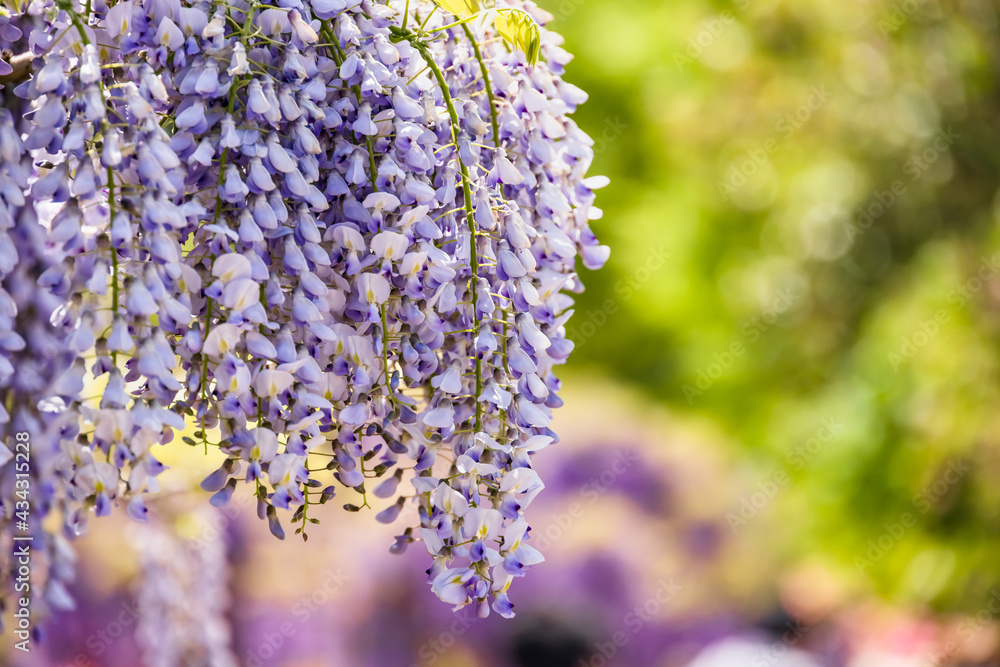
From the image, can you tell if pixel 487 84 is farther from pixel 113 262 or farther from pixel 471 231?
pixel 113 262

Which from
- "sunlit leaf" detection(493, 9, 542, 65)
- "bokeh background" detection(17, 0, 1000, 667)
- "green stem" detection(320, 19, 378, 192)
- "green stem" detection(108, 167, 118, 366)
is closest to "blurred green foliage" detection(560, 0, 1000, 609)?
"bokeh background" detection(17, 0, 1000, 667)

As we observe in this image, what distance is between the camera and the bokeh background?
166 centimetres

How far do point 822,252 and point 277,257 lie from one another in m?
3.45

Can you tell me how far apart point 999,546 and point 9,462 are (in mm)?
2386

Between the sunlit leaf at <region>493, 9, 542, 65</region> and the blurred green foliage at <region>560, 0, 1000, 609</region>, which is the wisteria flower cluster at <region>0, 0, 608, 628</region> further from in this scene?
the blurred green foliage at <region>560, 0, 1000, 609</region>

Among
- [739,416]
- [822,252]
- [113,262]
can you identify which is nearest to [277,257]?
[113,262]

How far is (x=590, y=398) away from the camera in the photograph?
2.84 metres

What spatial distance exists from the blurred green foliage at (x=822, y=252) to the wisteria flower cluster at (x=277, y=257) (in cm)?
214

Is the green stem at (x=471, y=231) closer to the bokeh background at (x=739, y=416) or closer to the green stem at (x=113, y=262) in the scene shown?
the green stem at (x=113, y=262)

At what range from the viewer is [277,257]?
1.81 ft

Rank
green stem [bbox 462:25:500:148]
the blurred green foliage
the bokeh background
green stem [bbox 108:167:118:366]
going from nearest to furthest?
green stem [bbox 108:167:118:366] < green stem [bbox 462:25:500:148] < the bokeh background < the blurred green foliage

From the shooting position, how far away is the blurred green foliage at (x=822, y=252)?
2.58 meters

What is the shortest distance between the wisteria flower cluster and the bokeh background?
1.84ft

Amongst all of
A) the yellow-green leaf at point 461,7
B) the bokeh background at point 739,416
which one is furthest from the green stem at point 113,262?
the bokeh background at point 739,416
